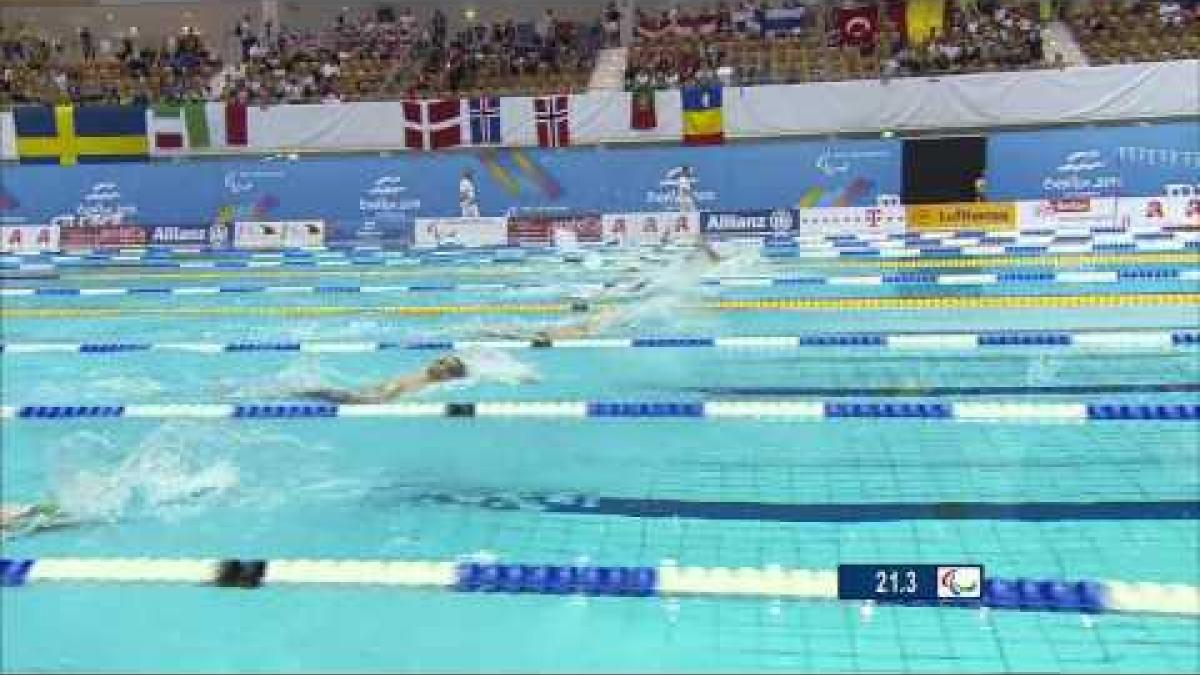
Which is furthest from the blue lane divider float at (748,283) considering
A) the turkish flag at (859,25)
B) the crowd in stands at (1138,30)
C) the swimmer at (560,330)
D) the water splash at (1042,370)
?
the turkish flag at (859,25)

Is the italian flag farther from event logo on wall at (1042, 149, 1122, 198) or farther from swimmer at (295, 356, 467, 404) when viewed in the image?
swimmer at (295, 356, 467, 404)

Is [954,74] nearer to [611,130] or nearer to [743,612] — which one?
[611,130]

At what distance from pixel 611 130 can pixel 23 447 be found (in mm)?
12157

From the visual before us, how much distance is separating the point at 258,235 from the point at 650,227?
5040 mm

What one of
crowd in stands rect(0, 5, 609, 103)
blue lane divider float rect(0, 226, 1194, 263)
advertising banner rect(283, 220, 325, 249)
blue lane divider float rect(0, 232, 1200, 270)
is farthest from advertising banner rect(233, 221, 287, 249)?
crowd in stands rect(0, 5, 609, 103)

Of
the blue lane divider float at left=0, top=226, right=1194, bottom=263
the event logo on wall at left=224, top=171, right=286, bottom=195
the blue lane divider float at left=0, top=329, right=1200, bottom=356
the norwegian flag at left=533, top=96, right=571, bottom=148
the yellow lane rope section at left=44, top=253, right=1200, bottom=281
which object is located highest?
the norwegian flag at left=533, top=96, right=571, bottom=148

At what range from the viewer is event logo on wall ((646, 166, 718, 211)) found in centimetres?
1511

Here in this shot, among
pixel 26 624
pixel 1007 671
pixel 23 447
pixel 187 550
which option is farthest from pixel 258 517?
pixel 1007 671

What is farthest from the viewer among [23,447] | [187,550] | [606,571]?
[23,447]

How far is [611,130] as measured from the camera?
1728cm

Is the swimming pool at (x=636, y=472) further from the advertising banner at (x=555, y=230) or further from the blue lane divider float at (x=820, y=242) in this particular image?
the advertising banner at (x=555, y=230)

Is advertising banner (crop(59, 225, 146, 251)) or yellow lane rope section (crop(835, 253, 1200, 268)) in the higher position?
advertising banner (crop(59, 225, 146, 251))

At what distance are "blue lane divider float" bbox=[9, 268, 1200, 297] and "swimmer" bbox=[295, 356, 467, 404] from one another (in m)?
3.76

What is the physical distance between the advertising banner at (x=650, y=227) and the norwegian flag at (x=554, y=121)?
276cm
